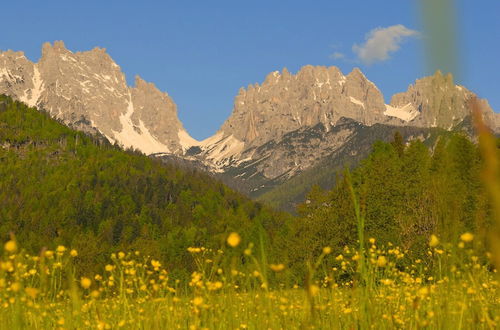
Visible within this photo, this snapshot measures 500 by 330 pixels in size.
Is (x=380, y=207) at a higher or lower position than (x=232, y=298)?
higher

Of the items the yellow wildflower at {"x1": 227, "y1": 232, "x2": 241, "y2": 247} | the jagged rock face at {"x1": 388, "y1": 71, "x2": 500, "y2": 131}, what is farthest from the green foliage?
the jagged rock face at {"x1": 388, "y1": 71, "x2": 500, "y2": 131}

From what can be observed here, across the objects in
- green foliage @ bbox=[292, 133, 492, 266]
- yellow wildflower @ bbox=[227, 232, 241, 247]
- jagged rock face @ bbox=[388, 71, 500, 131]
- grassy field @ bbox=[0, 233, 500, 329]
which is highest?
green foliage @ bbox=[292, 133, 492, 266]

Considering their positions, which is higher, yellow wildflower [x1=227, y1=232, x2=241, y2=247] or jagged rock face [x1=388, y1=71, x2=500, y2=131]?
jagged rock face [x1=388, y1=71, x2=500, y2=131]

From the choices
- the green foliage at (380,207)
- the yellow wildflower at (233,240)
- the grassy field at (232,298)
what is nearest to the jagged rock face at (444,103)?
the yellow wildflower at (233,240)

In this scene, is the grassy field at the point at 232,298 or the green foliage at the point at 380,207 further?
the green foliage at the point at 380,207

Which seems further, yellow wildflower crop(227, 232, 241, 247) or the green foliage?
the green foliage

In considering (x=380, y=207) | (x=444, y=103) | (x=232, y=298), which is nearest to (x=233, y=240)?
(x=444, y=103)

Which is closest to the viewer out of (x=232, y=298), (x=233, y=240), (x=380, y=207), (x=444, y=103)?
(x=444, y=103)

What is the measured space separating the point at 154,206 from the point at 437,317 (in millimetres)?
187181

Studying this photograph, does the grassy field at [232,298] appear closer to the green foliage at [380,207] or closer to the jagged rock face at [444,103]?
the jagged rock face at [444,103]

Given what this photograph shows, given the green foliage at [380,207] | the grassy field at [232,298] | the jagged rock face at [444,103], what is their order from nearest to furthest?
1. the jagged rock face at [444,103]
2. the grassy field at [232,298]
3. the green foliage at [380,207]

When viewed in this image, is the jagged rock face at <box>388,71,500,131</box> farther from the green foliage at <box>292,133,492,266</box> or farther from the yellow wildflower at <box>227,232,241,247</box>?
the green foliage at <box>292,133,492,266</box>

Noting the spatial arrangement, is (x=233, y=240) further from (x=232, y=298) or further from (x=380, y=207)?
(x=380, y=207)

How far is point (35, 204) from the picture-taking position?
182 metres
